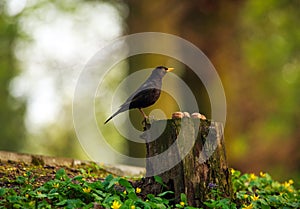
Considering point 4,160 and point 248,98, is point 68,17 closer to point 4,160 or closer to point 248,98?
point 248,98

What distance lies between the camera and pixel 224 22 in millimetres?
9320

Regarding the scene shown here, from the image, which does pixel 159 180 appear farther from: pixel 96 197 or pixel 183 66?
pixel 183 66

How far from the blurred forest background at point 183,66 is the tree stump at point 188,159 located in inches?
159

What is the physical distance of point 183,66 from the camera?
938 centimetres

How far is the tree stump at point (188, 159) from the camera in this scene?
14.6 feet

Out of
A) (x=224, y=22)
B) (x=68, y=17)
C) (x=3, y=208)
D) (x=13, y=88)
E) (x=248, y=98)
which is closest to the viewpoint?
(x=3, y=208)

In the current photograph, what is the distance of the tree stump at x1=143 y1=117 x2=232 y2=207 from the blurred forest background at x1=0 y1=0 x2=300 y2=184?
404 cm

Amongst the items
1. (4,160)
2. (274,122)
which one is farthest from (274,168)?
(4,160)

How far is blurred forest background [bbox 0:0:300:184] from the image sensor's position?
9.28 meters

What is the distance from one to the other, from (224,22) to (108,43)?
299 cm

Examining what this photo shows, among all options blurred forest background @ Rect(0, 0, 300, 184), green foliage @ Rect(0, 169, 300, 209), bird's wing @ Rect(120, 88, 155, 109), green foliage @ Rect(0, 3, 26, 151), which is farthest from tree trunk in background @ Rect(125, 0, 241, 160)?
green foliage @ Rect(0, 3, 26, 151)

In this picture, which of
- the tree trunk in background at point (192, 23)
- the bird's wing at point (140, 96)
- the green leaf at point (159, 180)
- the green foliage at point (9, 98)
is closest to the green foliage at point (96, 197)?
the green leaf at point (159, 180)

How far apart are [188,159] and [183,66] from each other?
5.04 meters

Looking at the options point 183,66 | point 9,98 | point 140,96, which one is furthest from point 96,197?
point 9,98
